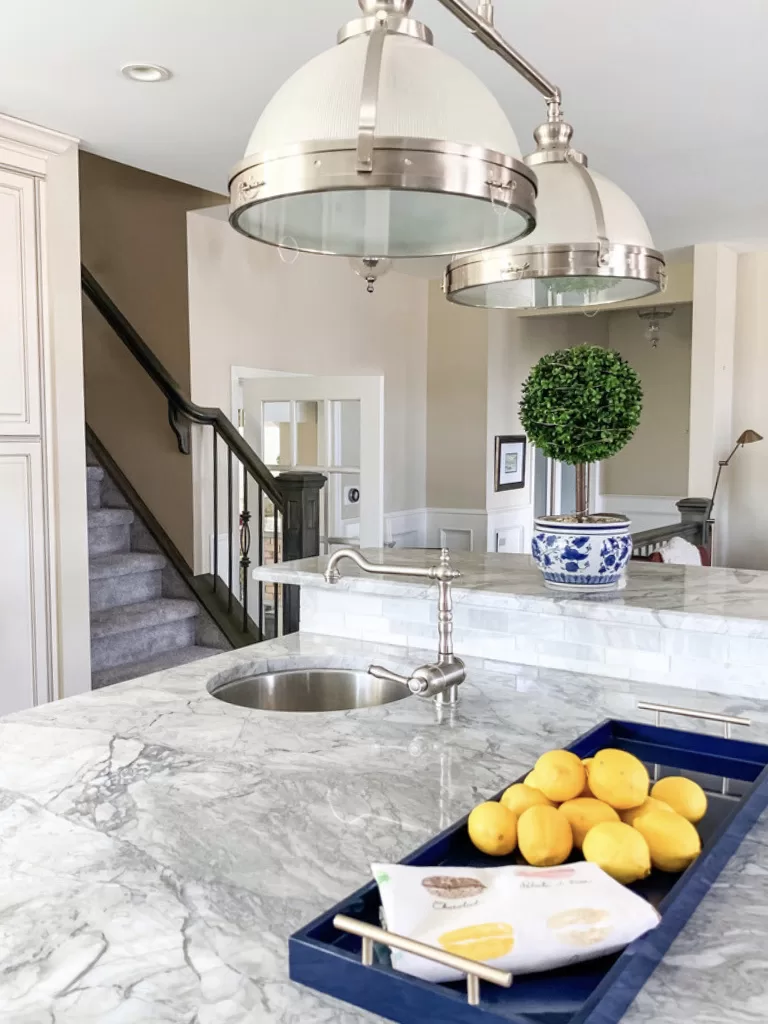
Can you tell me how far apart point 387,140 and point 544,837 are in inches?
31.7

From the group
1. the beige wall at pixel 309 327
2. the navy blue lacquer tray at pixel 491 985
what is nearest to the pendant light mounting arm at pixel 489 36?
the navy blue lacquer tray at pixel 491 985

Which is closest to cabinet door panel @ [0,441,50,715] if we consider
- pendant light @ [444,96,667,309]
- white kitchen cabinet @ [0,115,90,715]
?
white kitchen cabinet @ [0,115,90,715]

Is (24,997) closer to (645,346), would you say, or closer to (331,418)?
(331,418)

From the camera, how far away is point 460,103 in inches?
43.3

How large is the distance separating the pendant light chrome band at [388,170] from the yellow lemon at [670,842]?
0.76 m

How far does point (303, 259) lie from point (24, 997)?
4.90 m

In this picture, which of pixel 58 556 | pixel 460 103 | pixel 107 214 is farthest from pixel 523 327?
pixel 460 103

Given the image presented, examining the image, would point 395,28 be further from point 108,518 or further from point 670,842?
point 108,518

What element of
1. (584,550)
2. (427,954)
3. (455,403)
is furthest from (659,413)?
(427,954)

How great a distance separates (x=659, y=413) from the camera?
7508 mm

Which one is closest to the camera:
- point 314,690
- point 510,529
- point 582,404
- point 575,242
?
point 575,242

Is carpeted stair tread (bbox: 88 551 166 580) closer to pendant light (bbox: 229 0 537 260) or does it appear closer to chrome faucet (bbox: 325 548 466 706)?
chrome faucet (bbox: 325 548 466 706)

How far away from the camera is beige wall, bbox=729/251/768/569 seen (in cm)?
566

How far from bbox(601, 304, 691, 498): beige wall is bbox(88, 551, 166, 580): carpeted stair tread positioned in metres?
4.19
